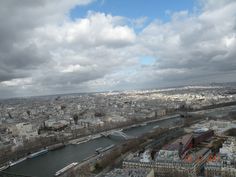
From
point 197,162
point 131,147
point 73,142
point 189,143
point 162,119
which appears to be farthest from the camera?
point 162,119

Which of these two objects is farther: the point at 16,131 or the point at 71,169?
the point at 16,131

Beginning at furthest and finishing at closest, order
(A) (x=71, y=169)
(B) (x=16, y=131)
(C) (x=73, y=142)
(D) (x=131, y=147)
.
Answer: (B) (x=16, y=131) → (C) (x=73, y=142) → (D) (x=131, y=147) → (A) (x=71, y=169)

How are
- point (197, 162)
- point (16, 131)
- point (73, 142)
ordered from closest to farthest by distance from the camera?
1. point (197, 162)
2. point (73, 142)
3. point (16, 131)

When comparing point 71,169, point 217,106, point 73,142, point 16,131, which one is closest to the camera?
point 71,169

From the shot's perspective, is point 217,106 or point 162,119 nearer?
point 162,119

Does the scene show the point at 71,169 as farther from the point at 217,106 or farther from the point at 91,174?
the point at 217,106

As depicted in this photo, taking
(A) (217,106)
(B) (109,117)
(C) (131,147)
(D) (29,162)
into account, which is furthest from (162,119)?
(D) (29,162)

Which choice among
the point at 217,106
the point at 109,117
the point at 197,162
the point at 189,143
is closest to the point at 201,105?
the point at 217,106

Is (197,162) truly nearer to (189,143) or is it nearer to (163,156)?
(163,156)
